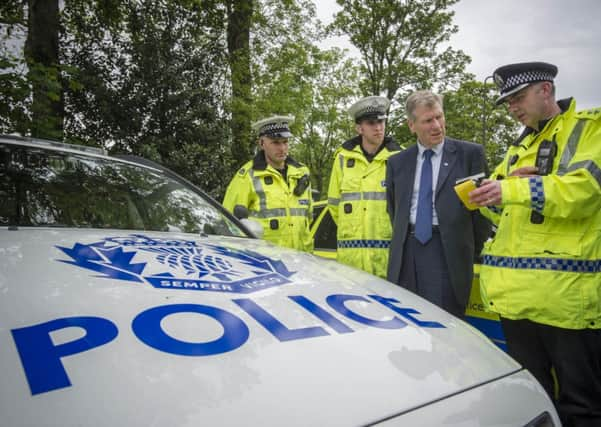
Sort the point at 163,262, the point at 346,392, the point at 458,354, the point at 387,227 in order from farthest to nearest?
the point at 387,227 → the point at 163,262 → the point at 458,354 → the point at 346,392

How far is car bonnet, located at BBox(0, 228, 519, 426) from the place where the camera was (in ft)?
2.74

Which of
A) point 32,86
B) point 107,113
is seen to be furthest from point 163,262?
point 107,113

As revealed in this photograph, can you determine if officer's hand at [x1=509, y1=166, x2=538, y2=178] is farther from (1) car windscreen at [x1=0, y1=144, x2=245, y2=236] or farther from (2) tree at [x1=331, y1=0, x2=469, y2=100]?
(2) tree at [x1=331, y1=0, x2=469, y2=100]

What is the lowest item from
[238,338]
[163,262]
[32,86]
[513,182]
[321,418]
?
[321,418]

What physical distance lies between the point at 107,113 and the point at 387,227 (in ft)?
22.0

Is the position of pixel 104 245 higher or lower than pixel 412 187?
lower

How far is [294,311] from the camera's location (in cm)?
126

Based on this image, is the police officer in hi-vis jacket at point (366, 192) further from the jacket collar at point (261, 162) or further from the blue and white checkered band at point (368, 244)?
the jacket collar at point (261, 162)

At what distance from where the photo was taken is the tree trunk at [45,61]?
5289mm

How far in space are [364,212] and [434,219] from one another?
0.64 meters

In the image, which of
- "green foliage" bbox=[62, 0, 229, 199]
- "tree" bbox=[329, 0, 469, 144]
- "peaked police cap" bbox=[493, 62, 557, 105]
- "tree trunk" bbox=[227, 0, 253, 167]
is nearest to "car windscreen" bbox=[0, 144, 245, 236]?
"peaked police cap" bbox=[493, 62, 557, 105]

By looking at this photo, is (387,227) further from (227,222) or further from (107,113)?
(107,113)

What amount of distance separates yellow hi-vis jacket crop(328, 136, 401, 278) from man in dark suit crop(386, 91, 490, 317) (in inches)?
12.6

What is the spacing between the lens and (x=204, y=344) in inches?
39.9
